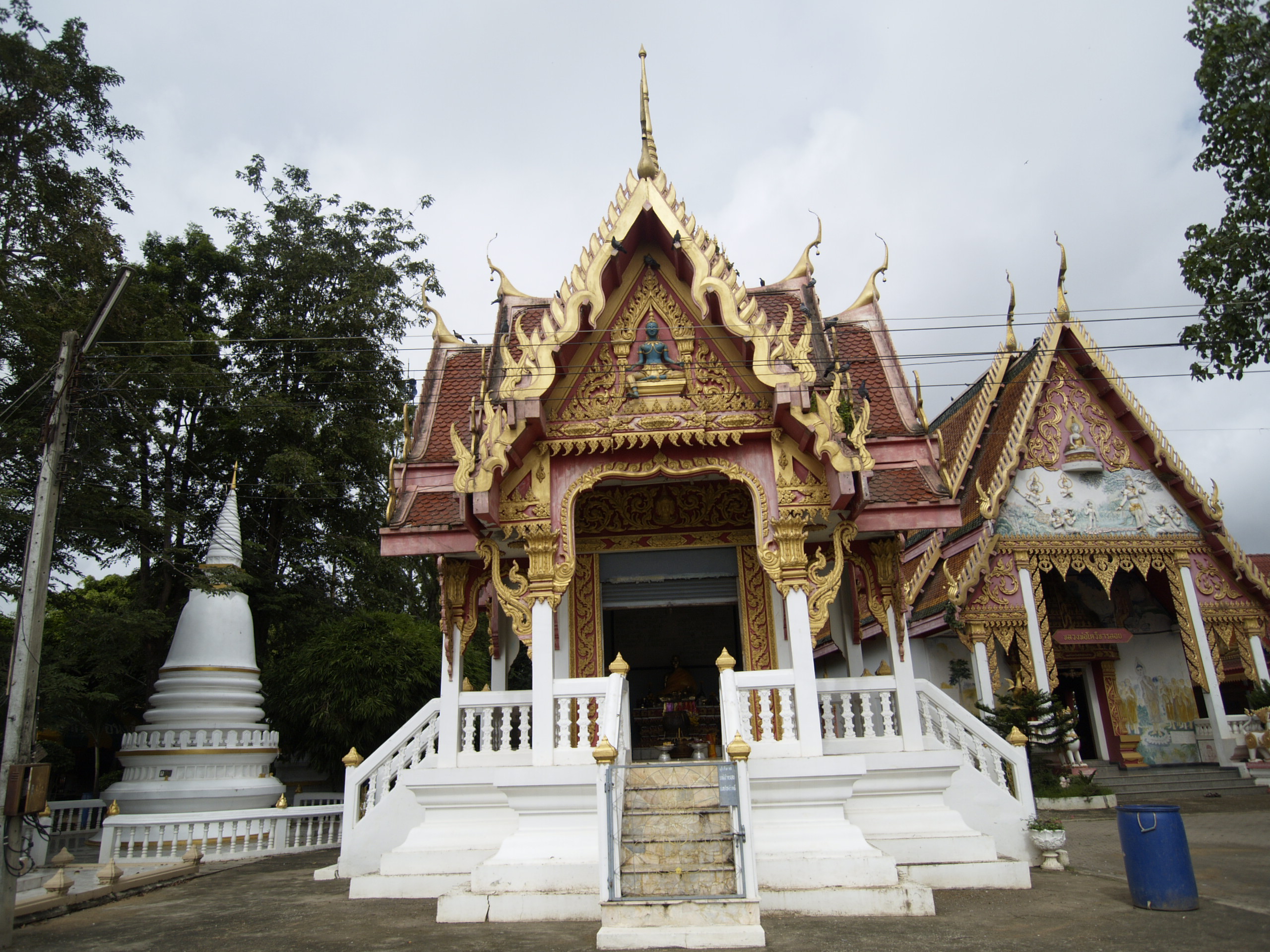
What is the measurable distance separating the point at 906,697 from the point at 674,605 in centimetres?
255

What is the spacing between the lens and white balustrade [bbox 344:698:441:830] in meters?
8.38

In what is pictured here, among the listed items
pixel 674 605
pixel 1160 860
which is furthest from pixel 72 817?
pixel 1160 860

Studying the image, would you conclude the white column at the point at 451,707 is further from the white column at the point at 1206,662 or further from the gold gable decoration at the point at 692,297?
the white column at the point at 1206,662

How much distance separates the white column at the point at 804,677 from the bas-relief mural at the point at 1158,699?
13.6 meters

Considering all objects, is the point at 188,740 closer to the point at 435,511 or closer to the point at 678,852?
the point at 435,511

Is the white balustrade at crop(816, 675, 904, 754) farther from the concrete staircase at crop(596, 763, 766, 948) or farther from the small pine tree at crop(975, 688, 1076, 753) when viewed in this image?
the small pine tree at crop(975, 688, 1076, 753)

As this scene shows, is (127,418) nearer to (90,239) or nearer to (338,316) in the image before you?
(90,239)

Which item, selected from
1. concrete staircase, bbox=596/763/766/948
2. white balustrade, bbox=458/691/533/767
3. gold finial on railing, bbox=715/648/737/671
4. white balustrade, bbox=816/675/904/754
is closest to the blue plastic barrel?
white balustrade, bbox=816/675/904/754

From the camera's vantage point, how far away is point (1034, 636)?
52.9 ft

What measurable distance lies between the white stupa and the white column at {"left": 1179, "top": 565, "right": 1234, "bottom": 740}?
16536mm

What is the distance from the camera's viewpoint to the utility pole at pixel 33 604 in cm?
599

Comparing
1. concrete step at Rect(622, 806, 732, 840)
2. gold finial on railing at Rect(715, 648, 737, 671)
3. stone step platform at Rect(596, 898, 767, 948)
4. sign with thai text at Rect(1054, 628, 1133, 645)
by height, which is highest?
sign with thai text at Rect(1054, 628, 1133, 645)

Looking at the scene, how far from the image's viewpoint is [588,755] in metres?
7.20

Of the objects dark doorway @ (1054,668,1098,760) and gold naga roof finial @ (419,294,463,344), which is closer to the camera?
gold naga roof finial @ (419,294,463,344)
